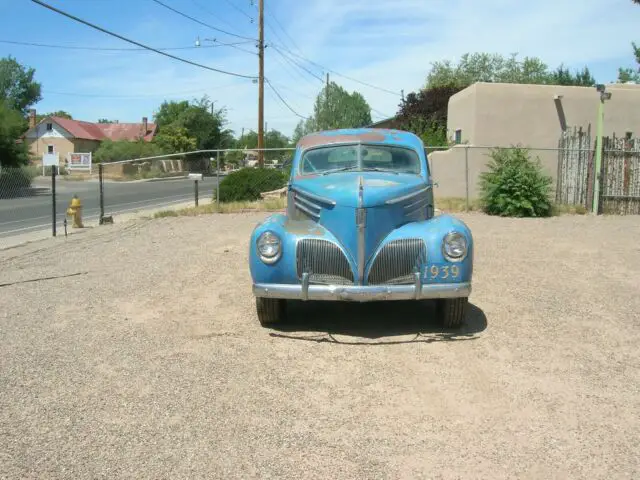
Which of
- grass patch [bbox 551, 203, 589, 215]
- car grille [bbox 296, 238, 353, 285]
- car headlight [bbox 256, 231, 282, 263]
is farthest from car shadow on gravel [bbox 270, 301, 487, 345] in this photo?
grass patch [bbox 551, 203, 589, 215]

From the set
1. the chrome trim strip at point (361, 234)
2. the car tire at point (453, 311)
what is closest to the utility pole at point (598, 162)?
the car tire at point (453, 311)

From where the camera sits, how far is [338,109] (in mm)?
54031

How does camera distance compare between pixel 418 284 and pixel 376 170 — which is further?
pixel 376 170

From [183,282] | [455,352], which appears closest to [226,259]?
[183,282]

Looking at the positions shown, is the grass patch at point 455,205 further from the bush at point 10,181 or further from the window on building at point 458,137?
the bush at point 10,181

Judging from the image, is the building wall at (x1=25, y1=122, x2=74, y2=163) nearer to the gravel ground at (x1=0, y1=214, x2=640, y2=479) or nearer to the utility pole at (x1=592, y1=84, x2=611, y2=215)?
the utility pole at (x1=592, y1=84, x2=611, y2=215)

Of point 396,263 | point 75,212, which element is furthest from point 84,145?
point 396,263

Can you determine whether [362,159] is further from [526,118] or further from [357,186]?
[526,118]

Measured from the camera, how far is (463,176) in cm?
1916

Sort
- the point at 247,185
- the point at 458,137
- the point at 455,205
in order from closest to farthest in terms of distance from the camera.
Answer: the point at 455,205, the point at 247,185, the point at 458,137

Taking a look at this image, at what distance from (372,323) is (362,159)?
184cm

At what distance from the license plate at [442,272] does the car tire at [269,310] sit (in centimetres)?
147

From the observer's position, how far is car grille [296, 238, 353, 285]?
18.7ft

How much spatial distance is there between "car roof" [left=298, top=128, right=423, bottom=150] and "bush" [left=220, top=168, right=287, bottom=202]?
12058 millimetres
